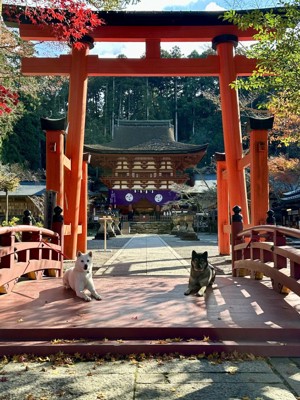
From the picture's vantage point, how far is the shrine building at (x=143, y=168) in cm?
2942

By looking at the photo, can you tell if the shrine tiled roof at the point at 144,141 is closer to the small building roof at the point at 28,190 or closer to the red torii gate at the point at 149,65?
the small building roof at the point at 28,190

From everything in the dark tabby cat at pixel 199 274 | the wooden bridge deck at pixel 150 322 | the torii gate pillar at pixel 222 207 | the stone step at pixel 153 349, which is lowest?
the stone step at pixel 153 349

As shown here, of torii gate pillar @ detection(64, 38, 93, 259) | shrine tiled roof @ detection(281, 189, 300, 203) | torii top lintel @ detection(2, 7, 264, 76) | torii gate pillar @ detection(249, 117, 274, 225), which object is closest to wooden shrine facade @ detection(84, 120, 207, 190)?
shrine tiled roof @ detection(281, 189, 300, 203)

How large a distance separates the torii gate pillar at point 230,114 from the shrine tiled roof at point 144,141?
18554 mm

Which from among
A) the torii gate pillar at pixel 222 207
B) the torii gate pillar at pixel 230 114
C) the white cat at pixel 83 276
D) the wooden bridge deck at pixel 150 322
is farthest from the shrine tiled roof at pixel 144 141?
the wooden bridge deck at pixel 150 322

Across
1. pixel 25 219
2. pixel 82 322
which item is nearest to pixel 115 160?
pixel 25 219

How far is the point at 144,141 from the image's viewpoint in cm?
3303

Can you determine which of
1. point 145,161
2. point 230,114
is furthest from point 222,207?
point 145,161

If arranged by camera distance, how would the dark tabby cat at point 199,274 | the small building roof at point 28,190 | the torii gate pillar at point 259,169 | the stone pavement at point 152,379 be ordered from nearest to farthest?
the stone pavement at point 152,379
the dark tabby cat at point 199,274
the torii gate pillar at point 259,169
the small building roof at point 28,190

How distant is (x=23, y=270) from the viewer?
4887mm

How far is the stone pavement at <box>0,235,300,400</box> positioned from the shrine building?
2625cm

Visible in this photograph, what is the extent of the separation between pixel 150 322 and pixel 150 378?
86 centimetres

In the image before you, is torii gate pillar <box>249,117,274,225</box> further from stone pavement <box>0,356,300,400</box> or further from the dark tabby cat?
stone pavement <box>0,356,300,400</box>

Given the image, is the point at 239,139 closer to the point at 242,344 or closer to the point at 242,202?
the point at 242,202
